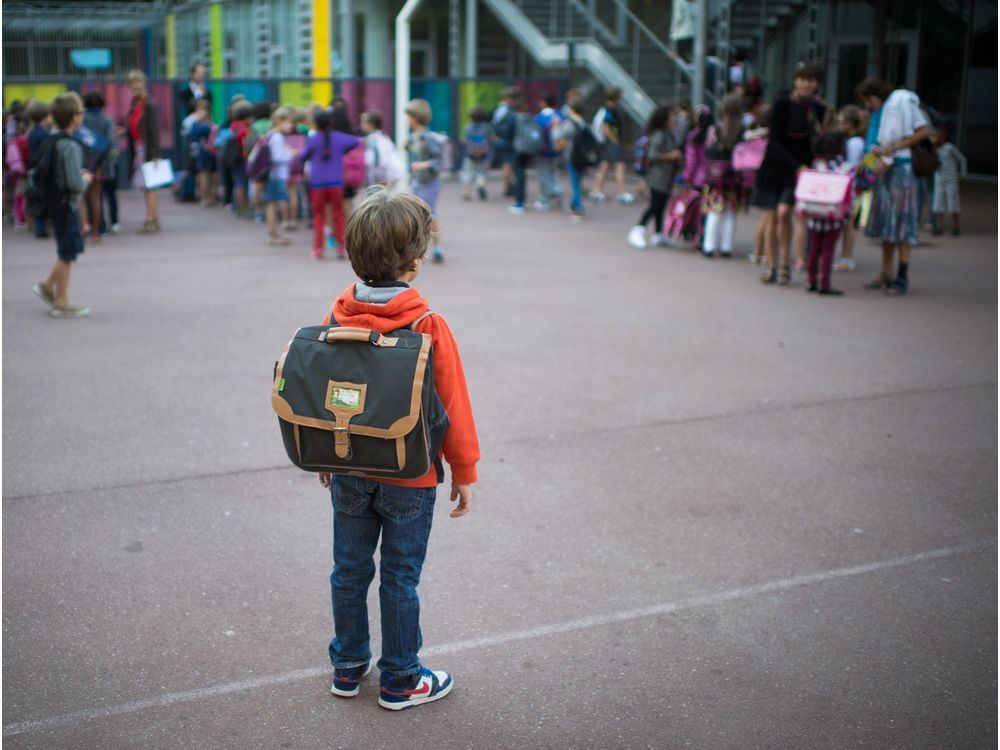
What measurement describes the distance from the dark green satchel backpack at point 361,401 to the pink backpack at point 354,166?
9316 mm

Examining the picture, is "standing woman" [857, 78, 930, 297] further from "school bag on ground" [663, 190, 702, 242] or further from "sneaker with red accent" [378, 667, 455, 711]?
"sneaker with red accent" [378, 667, 455, 711]

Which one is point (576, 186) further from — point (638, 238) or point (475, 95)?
point (475, 95)

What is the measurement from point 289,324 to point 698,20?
1252cm

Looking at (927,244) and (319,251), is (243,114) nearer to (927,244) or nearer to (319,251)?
(319,251)

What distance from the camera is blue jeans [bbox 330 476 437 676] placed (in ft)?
10.9

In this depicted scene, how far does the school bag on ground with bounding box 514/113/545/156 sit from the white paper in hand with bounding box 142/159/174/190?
532 cm

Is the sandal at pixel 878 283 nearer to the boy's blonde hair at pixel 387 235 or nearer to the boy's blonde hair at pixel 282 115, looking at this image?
the boy's blonde hair at pixel 282 115

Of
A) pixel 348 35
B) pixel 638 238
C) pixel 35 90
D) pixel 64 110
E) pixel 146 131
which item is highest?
pixel 348 35

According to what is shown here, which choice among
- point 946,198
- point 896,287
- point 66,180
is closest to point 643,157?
point 946,198

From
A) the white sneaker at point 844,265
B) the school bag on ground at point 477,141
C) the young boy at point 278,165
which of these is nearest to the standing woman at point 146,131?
the young boy at point 278,165

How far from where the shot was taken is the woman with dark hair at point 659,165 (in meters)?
13.2

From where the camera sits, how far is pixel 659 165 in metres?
13.4

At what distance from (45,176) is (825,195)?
637 cm

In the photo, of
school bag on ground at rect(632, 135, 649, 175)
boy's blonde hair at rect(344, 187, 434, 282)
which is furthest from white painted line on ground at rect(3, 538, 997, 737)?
school bag on ground at rect(632, 135, 649, 175)
